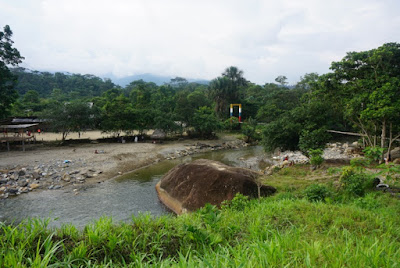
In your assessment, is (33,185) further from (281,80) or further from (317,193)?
(281,80)

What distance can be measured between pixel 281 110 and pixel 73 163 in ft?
85.6

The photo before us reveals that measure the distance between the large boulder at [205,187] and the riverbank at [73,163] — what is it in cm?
669

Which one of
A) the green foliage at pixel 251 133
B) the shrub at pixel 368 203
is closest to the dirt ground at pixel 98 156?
the green foliage at pixel 251 133

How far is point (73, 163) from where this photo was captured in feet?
63.0

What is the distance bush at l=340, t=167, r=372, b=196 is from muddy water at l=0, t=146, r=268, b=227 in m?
7.97

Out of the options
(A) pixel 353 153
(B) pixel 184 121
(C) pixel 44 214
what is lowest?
(C) pixel 44 214

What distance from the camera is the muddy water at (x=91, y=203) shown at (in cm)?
1096

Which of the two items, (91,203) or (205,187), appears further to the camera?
(91,203)

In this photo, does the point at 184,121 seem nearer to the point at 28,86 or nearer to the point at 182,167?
the point at 182,167

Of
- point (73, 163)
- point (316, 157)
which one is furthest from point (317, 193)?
point (73, 163)

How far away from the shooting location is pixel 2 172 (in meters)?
16.0

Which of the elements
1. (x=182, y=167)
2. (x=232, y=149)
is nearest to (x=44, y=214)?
(x=182, y=167)

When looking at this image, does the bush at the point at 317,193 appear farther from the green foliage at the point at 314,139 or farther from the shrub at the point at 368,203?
the green foliage at the point at 314,139

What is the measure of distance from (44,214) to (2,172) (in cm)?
809
